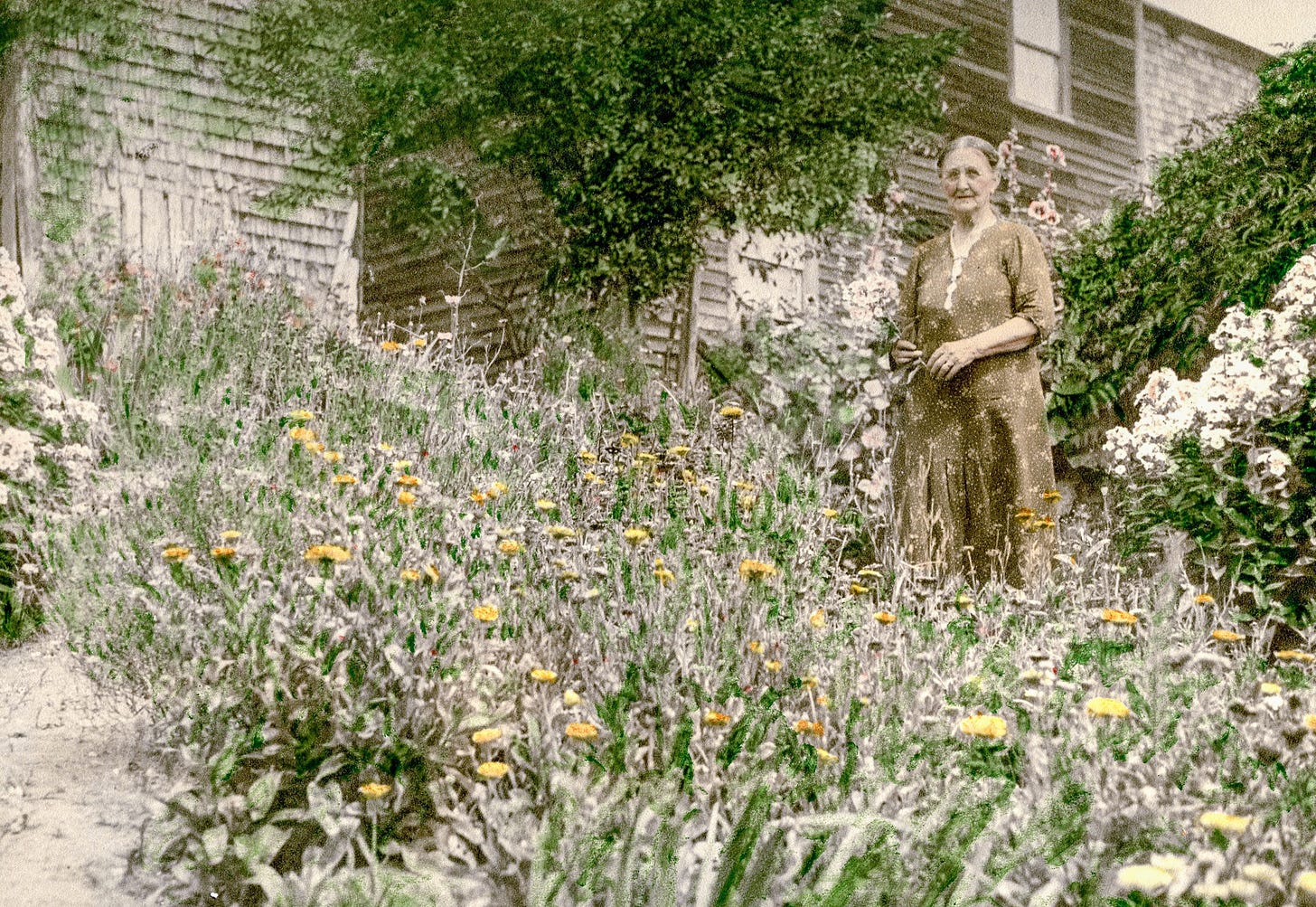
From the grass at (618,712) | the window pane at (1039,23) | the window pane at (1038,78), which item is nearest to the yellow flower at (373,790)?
the grass at (618,712)

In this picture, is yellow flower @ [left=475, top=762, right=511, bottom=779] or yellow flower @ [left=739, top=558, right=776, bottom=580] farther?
yellow flower @ [left=739, top=558, right=776, bottom=580]

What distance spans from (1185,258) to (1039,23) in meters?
9.52

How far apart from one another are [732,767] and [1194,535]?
2784mm

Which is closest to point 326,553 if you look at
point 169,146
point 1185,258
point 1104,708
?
point 1104,708

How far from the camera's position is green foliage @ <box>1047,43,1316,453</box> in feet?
18.2

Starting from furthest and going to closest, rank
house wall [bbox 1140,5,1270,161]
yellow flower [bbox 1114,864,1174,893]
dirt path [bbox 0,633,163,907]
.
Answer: house wall [bbox 1140,5,1270,161] → dirt path [bbox 0,633,163,907] → yellow flower [bbox 1114,864,1174,893]

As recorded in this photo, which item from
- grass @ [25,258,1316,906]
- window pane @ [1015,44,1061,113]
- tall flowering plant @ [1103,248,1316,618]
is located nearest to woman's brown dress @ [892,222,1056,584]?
grass @ [25,258,1316,906]

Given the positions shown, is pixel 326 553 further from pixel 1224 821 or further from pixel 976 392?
pixel 976 392

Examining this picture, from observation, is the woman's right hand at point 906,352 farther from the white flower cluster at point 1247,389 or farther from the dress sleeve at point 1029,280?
the white flower cluster at point 1247,389

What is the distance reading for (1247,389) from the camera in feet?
14.3

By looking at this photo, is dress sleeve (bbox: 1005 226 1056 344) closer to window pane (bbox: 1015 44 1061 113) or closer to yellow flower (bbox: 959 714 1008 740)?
yellow flower (bbox: 959 714 1008 740)

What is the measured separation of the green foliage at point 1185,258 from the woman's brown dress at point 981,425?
5.99 feet

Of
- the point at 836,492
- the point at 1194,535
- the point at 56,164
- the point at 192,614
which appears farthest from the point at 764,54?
the point at 192,614

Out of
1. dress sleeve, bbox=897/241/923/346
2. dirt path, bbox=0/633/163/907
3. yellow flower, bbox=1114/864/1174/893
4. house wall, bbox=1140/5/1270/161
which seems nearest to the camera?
yellow flower, bbox=1114/864/1174/893
